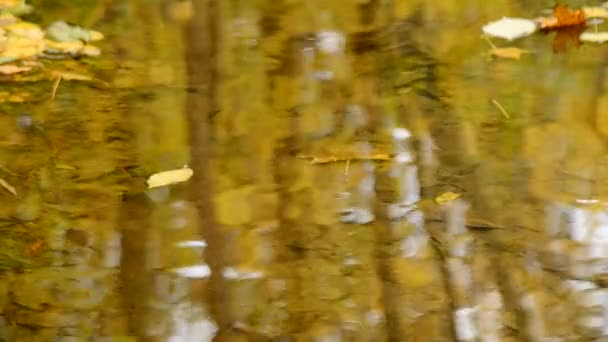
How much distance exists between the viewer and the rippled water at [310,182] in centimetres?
85

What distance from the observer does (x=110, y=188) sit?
0.94 meters

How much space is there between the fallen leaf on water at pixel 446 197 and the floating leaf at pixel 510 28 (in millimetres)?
336

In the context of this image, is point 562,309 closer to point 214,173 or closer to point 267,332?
point 267,332

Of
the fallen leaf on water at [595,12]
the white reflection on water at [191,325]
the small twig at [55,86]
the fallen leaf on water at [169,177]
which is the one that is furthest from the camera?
the fallen leaf on water at [595,12]

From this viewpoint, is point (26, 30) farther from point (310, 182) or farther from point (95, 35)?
point (310, 182)

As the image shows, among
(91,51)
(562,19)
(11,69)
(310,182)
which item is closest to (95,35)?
(91,51)

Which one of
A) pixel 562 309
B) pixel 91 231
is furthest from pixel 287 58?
pixel 562 309

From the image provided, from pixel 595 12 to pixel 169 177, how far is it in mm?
738

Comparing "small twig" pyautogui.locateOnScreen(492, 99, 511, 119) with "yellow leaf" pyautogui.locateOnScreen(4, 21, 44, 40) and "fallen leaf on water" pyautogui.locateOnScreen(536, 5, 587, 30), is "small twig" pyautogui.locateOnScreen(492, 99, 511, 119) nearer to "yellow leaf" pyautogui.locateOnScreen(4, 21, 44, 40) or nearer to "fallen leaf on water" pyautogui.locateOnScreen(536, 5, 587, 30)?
"fallen leaf on water" pyautogui.locateOnScreen(536, 5, 587, 30)

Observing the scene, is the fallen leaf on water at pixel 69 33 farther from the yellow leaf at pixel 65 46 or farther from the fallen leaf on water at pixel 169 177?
the fallen leaf on water at pixel 169 177

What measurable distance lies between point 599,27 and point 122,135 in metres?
0.76

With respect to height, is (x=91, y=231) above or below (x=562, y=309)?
above

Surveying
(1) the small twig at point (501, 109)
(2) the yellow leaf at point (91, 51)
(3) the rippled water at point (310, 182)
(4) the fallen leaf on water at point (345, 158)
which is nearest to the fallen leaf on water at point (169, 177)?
(3) the rippled water at point (310, 182)

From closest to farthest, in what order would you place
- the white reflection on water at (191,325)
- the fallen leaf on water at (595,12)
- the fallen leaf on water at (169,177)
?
→ the white reflection on water at (191,325) < the fallen leaf on water at (169,177) < the fallen leaf on water at (595,12)
